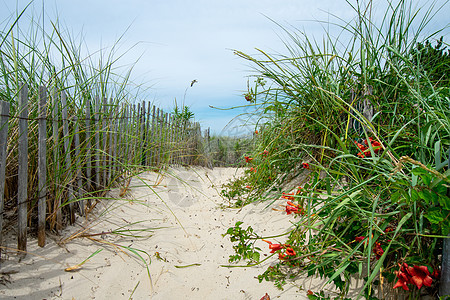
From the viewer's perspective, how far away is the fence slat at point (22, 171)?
2.01 metres

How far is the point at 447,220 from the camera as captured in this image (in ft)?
4.07

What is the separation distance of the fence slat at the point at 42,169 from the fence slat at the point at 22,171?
13cm

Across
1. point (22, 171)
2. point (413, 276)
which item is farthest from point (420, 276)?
point (22, 171)

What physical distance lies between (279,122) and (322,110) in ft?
2.28

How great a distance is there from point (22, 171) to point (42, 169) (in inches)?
6.6

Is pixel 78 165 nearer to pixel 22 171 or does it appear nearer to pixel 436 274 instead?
pixel 22 171

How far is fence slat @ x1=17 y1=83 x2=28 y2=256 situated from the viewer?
2006 mm

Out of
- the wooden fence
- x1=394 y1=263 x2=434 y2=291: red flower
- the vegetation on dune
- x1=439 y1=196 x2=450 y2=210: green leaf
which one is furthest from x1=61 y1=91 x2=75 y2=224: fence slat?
x1=439 y1=196 x2=450 y2=210: green leaf

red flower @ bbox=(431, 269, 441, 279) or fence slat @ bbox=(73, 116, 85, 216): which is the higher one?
fence slat @ bbox=(73, 116, 85, 216)

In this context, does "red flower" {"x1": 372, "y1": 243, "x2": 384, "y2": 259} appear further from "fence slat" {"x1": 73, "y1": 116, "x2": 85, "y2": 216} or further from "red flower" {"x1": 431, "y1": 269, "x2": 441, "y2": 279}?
"fence slat" {"x1": 73, "y1": 116, "x2": 85, "y2": 216}

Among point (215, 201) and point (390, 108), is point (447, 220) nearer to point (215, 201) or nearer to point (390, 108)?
point (390, 108)

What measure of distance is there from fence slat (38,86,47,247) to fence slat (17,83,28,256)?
131 millimetres

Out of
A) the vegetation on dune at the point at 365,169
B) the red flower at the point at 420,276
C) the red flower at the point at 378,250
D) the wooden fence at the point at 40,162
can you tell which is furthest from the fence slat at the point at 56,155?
the red flower at the point at 420,276

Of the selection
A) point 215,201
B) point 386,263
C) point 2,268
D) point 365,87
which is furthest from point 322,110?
point 2,268
